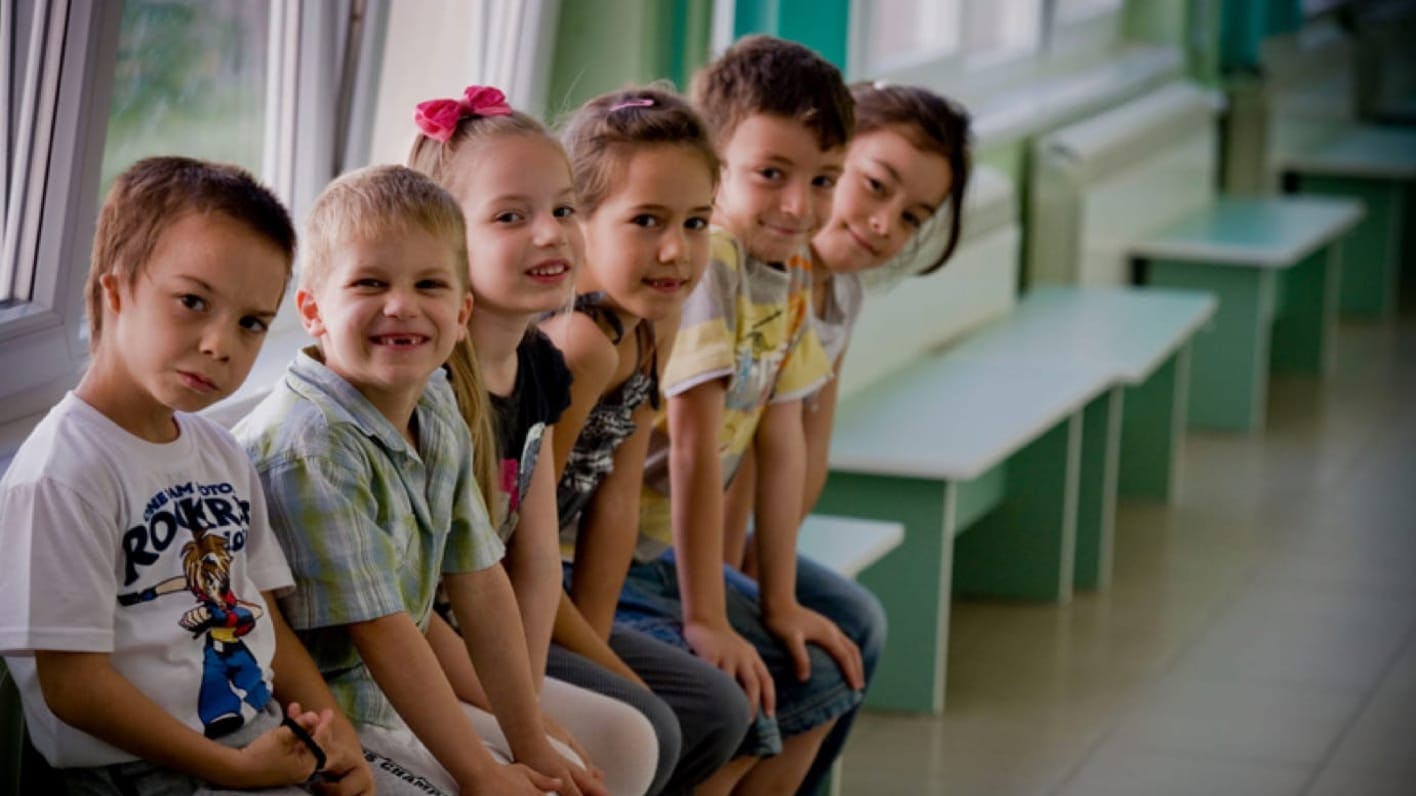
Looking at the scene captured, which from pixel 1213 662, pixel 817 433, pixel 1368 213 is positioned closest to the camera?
pixel 817 433

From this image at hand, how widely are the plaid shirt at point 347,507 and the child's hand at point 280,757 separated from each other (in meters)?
0.14

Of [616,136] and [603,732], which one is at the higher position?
[616,136]

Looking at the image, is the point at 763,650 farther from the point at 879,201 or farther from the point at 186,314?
the point at 186,314

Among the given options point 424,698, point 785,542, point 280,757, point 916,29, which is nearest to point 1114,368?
point 916,29

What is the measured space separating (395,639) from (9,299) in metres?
0.88

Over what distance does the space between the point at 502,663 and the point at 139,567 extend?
548 millimetres

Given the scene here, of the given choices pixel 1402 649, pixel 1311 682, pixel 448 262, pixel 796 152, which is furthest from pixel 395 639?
pixel 1402 649

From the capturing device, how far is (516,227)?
233 centimetres

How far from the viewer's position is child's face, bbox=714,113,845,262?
2947mm

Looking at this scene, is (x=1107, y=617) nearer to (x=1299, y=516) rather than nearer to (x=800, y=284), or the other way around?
(x=1299, y=516)

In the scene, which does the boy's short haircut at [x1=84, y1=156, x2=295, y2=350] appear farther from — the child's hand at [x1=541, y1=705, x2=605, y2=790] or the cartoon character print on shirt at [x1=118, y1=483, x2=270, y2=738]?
the child's hand at [x1=541, y1=705, x2=605, y2=790]

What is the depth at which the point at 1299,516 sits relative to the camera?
5.69 meters

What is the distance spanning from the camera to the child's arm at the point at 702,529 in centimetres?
288

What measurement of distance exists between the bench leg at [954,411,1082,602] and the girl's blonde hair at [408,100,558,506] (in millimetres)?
2566
